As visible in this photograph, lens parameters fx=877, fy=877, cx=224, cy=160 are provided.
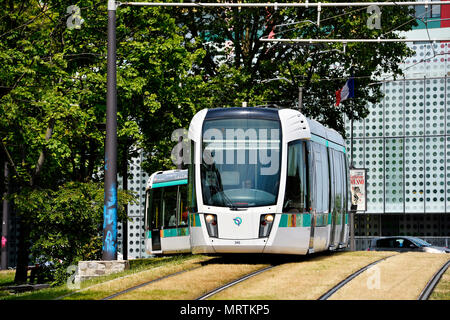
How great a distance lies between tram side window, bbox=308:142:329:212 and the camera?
18.8 m

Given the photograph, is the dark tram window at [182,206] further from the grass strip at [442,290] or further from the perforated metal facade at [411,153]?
→ the perforated metal facade at [411,153]

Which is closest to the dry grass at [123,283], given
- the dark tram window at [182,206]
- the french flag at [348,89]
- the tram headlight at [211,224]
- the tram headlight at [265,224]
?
the tram headlight at [211,224]

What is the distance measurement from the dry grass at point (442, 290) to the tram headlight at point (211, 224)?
4.54m

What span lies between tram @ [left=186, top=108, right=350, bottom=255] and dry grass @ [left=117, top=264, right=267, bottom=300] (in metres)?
0.65

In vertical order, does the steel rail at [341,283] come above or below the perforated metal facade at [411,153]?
below

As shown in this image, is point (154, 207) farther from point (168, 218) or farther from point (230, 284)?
point (230, 284)

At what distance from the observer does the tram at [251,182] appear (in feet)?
56.9

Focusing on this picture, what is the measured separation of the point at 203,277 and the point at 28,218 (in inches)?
460

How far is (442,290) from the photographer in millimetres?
13219

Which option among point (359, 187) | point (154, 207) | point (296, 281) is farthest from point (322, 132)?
point (359, 187)

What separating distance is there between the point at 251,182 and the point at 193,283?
12.2 ft

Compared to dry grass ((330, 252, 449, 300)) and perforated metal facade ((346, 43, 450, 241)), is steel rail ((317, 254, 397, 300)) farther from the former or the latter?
perforated metal facade ((346, 43, 450, 241))

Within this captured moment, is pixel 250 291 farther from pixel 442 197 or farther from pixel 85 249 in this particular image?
pixel 442 197
